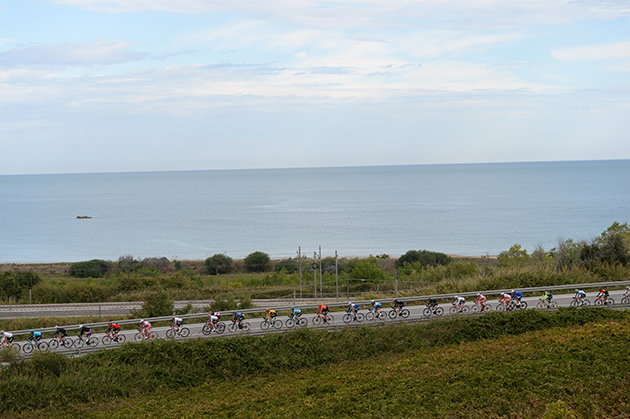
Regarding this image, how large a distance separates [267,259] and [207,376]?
46.2 metres

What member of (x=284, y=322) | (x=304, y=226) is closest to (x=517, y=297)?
(x=284, y=322)

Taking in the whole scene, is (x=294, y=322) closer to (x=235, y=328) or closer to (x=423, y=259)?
(x=235, y=328)

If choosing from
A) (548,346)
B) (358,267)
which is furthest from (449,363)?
(358,267)

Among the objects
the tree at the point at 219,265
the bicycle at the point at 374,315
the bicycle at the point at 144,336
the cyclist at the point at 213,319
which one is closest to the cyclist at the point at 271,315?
the cyclist at the point at 213,319

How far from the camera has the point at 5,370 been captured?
15.2 metres

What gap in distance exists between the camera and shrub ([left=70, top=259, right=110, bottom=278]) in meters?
56.5

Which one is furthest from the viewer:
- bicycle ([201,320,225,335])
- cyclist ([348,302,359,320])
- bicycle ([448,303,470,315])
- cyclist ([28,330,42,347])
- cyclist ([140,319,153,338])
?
bicycle ([448,303,470,315])

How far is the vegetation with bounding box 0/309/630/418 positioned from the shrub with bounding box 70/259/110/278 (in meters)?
42.0

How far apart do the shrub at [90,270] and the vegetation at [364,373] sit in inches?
1653

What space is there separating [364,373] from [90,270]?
48905mm

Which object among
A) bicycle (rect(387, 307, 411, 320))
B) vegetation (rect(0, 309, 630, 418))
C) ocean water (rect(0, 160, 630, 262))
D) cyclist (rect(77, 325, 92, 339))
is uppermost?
ocean water (rect(0, 160, 630, 262))

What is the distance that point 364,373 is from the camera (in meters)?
15.5

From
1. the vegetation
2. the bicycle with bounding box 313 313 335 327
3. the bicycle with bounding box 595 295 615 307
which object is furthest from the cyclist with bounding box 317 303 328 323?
the bicycle with bounding box 595 295 615 307

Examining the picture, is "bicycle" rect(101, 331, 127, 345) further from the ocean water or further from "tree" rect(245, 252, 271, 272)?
the ocean water
